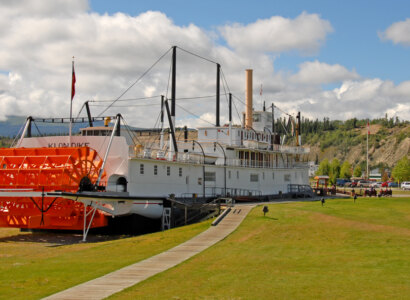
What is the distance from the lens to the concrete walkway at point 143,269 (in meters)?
10.9

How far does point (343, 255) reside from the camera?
15.5 metres

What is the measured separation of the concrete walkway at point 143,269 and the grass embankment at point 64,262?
50 cm

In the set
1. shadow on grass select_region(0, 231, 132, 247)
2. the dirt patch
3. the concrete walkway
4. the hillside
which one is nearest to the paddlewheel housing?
shadow on grass select_region(0, 231, 132, 247)

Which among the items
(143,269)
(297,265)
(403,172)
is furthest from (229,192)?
(403,172)

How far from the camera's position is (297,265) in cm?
1392

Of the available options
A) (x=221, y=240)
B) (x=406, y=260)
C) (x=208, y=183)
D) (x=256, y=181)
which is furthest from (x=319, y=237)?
(x=256, y=181)

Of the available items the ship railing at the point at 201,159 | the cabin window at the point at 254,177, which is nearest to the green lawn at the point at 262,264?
the ship railing at the point at 201,159

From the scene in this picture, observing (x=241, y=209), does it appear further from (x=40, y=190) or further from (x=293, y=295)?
(x=293, y=295)

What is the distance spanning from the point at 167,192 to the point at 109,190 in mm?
4374

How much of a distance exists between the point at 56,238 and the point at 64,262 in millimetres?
12652

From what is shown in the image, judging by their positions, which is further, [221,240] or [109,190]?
[109,190]

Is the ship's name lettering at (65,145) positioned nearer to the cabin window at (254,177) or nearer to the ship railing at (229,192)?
the ship railing at (229,192)

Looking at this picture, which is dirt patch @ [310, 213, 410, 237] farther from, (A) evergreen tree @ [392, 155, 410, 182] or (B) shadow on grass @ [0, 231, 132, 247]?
(A) evergreen tree @ [392, 155, 410, 182]

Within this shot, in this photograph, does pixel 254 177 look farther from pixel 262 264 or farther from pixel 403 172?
pixel 403 172
